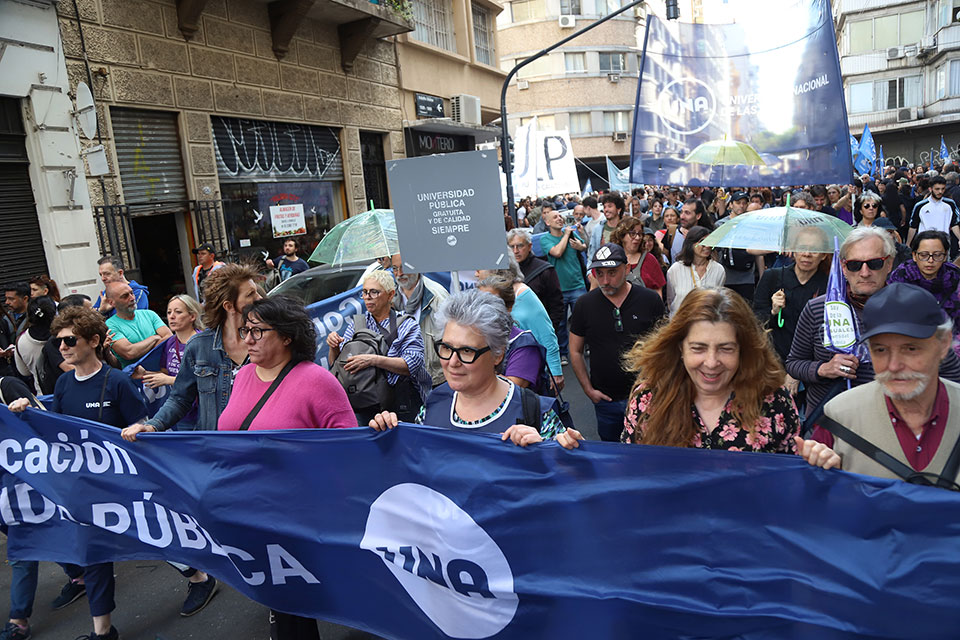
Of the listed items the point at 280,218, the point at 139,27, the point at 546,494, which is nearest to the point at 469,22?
the point at 280,218

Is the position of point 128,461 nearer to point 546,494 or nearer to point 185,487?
point 185,487

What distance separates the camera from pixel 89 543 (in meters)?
3.50

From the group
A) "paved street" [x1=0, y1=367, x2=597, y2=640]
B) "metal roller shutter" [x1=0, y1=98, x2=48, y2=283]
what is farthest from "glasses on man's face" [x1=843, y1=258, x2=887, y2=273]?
"metal roller shutter" [x1=0, y1=98, x2=48, y2=283]

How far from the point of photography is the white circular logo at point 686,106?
619 cm

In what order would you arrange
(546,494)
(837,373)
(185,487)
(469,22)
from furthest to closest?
1. (469,22)
2. (837,373)
3. (185,487)
4. (546,494)

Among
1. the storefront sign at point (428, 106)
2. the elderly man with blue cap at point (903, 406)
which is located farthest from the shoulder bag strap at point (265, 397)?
the storefront sign at point (428, 106)

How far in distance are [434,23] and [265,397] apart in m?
17.2

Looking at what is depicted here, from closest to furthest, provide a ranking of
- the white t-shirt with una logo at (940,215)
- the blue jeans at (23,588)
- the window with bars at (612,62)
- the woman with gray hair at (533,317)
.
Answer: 1. the blue jeans at (23,588)
2. the woman with gray hair at (533,317)
3. the white t-shirt with una logo at (940,215)
4. the window with bars at (612,62)

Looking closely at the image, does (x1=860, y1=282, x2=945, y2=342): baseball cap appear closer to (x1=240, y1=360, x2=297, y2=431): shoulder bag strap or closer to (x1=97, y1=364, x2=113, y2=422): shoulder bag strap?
(x1=240, y1=360, x2=297, y2=431): shoulder bag strap

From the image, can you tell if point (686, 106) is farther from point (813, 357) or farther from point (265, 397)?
point (265, 397)

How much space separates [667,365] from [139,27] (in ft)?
33.7

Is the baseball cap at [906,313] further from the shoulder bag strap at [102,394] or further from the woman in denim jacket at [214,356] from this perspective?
the shoulder bag strap at [102,394]

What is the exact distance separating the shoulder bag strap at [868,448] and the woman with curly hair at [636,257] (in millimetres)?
4330

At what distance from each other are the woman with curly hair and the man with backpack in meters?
2.85
